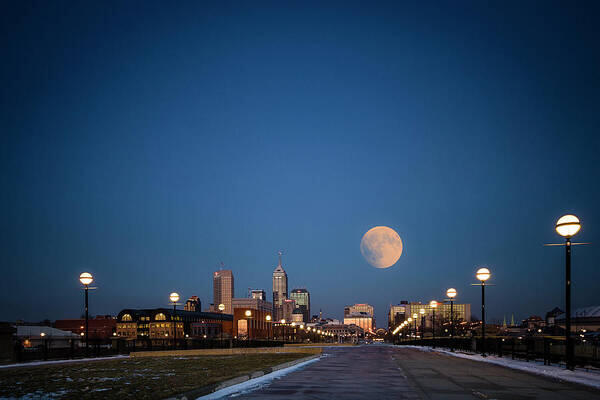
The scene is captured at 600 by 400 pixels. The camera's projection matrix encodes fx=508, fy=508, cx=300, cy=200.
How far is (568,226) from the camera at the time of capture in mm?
21594

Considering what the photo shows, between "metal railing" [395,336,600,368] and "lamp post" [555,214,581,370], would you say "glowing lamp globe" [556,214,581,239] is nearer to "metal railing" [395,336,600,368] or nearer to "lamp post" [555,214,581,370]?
"lamp post" [555,214,581,370]

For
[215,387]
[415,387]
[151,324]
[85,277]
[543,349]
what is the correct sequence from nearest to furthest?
[215,387] → [415,387] → [543,349] → [85,277] → [151,324]

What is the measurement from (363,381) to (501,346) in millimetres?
20244

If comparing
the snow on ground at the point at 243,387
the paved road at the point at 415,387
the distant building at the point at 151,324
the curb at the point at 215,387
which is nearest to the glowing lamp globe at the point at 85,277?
the curb at the point at 215,387

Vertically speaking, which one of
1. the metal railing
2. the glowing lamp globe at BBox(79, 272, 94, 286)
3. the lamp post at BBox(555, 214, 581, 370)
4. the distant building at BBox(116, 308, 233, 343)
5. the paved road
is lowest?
the distant building at BBox(116, 308, 233, 343)

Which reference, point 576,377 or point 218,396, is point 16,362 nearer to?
point 218,396

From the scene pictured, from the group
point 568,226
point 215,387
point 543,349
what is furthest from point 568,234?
point 215,387

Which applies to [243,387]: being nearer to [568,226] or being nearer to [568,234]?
[568,234]

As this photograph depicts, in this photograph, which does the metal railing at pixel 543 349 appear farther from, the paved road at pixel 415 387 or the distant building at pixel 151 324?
the distant building at pixel 151 324

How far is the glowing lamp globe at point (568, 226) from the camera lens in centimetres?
2152

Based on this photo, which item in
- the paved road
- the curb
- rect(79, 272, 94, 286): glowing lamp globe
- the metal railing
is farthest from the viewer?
rect(79, 272, 94, 286): glowing lamp globe

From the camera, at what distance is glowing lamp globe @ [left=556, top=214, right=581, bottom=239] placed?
847 inches

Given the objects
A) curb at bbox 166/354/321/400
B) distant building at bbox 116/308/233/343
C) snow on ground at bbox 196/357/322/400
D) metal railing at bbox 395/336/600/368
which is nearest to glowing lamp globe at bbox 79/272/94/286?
curb at bbox 166/354/321/400

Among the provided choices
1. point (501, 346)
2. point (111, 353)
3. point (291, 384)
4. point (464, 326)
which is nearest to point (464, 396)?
point (291, 384)
